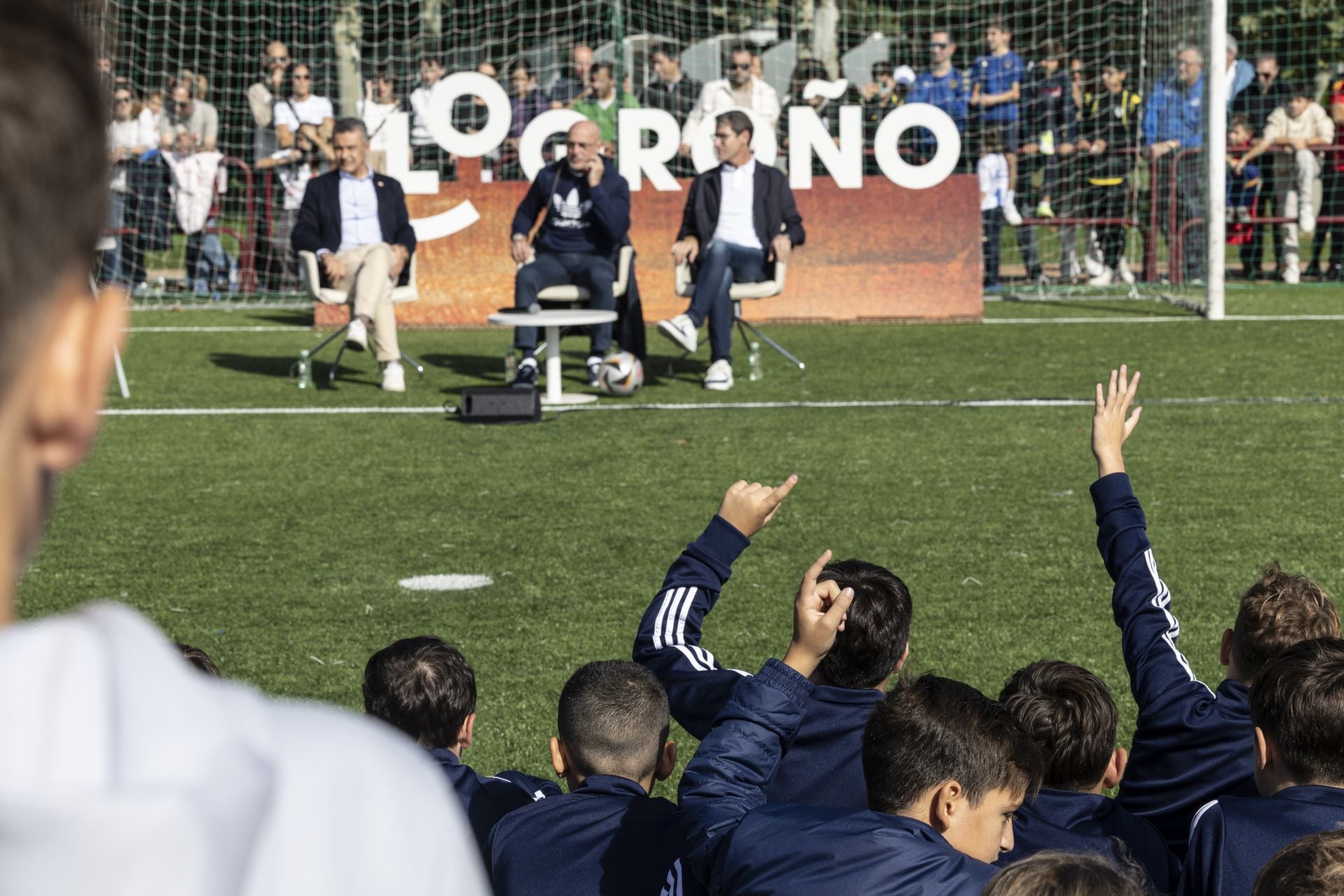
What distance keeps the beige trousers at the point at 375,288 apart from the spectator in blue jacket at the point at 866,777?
9.06 m

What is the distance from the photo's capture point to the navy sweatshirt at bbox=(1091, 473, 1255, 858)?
308 centimetres

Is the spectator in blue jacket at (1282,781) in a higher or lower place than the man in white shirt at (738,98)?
lower

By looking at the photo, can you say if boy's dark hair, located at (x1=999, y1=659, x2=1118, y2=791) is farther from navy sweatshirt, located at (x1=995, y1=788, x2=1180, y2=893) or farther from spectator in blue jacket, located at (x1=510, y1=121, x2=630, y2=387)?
spectator in blue jacket, located at (x1=510, y1=121, x2=630, y2=387)

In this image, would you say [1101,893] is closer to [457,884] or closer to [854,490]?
[457,884]

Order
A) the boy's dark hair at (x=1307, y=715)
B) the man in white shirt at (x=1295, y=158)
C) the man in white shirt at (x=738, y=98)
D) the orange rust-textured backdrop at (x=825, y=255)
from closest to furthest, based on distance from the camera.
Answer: the boy's dark hair at (x=1307, y=715) < the orange rust-textured backdrop at (x=825, y=255) < the man in white shirt at (x=738, y=98) < the man in white shirt at (x=1295, y=158)

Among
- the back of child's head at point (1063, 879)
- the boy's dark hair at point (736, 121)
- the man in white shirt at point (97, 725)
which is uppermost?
the boy's dark hair at point (736, 121)

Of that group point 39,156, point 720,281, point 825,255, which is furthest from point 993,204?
point 39,156

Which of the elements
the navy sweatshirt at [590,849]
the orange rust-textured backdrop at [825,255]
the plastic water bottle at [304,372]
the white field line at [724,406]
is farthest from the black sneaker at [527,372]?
the navy sweatshirt at [590,849]

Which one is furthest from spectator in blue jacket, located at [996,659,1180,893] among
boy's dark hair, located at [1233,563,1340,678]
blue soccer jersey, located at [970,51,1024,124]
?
blue soccer jersey, located at [970,51,1024,124]

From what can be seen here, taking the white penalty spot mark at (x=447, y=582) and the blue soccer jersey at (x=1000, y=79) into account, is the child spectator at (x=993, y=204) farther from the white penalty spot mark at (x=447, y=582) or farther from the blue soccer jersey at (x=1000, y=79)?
the white penalty spot mark at (x=447, y=582)

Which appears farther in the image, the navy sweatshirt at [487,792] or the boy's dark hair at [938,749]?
the navy sweatshirt at [487,792]

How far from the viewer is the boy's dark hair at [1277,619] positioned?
3.42 meters

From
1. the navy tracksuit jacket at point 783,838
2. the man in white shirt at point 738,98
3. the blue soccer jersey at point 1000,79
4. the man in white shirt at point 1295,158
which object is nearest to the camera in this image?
the navy tracksuit jacket at point 783,838

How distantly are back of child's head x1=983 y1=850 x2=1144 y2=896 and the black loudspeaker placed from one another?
8.35 meters
